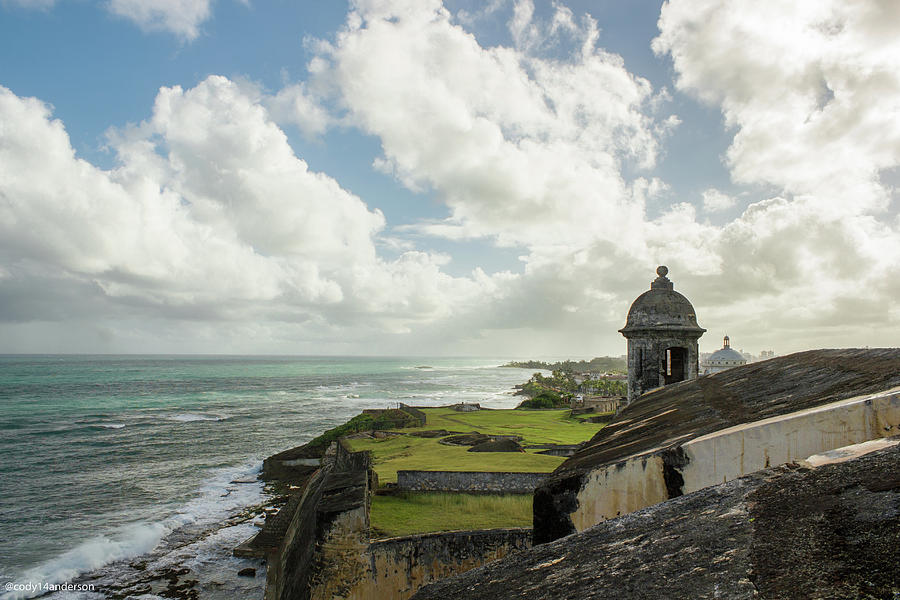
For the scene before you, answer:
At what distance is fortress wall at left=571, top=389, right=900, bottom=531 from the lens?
2428 mm

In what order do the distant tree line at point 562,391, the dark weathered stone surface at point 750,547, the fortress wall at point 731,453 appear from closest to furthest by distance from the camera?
the dark weathered stone surface at point 750,547, the fortress wall at point 731,453, the distant tree line at point 562,391

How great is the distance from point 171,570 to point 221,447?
2166 centimetres

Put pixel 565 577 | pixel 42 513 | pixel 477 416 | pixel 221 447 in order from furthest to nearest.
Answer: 1. pixel 477 416
2. pixel 221 447
3. pixel 42 513
4. pixel 565 577

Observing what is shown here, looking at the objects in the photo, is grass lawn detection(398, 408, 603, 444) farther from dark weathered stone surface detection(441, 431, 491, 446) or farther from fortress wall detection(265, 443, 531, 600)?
fortress wall detection(265, 443, 531, 600)

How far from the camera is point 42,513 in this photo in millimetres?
21344

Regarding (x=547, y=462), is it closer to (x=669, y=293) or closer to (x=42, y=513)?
(x=669, y=293)

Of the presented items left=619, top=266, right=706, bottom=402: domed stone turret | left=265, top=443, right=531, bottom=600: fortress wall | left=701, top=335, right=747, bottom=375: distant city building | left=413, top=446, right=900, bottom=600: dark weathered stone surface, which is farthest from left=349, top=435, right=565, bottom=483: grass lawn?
left=701, top=335, right=747, bottom=375: distant city building

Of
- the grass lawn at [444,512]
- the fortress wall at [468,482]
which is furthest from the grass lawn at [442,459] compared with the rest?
the grass lawn at [444,512]

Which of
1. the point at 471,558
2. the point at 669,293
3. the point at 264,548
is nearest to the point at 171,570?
the point at 264,548

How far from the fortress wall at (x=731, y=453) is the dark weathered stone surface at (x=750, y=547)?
708 millimetres

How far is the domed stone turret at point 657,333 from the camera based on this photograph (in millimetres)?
11805

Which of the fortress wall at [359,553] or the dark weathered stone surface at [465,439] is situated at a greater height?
the fortress wall at [359,553]

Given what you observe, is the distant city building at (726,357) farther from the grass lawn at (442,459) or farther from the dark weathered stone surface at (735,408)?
the dark weathered stone surface at (735,408)

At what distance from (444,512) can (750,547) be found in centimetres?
1298
